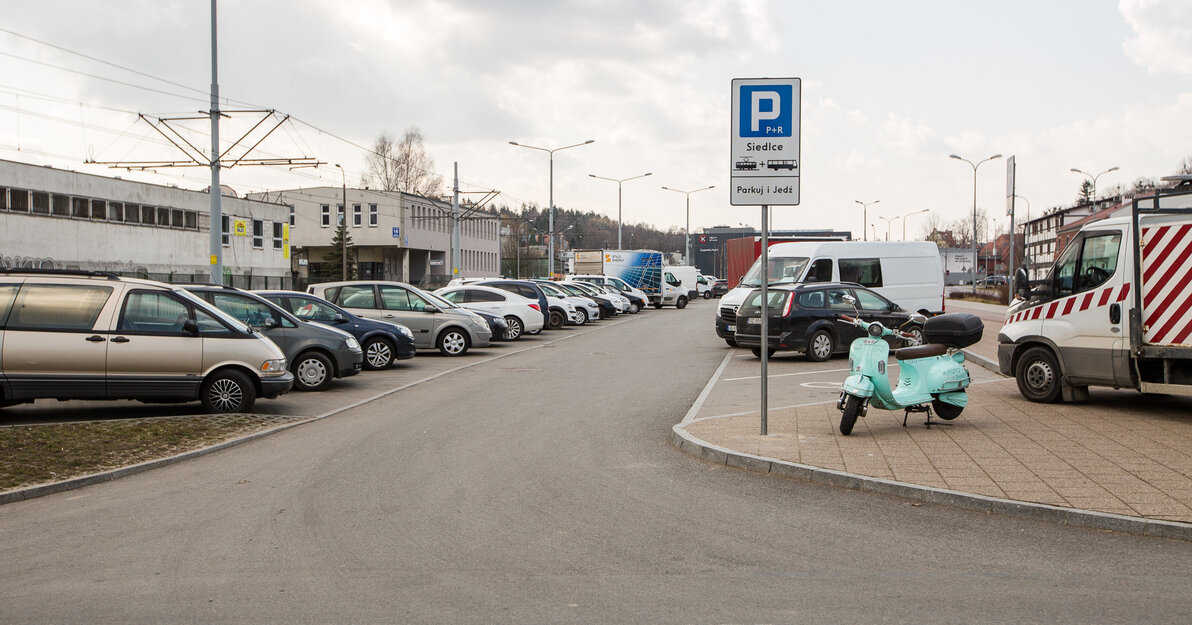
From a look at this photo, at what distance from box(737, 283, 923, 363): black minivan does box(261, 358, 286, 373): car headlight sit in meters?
10.1

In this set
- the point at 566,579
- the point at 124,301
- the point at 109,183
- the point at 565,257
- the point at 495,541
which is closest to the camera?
the point at 566,579

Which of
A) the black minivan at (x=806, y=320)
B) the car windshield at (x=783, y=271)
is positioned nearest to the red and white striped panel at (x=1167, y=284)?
the black minivan at (x=806, y=320)

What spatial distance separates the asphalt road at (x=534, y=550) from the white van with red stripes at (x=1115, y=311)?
537cm

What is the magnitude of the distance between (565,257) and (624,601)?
434 feet

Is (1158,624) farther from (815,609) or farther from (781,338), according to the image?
(781,338)

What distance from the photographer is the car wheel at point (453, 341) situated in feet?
69.9

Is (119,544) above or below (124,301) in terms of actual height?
below

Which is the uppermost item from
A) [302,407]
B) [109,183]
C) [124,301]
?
[109,183]

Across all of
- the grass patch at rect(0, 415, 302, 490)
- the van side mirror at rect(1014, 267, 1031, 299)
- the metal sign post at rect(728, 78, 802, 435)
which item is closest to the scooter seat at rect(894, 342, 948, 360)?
the metal sign post at rect(728, 78, 802, 435)

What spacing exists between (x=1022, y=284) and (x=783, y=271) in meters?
12.8

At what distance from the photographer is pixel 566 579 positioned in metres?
5.20

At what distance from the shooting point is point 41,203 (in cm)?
4319

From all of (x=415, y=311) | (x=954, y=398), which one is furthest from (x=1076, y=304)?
(x=415, y=311)

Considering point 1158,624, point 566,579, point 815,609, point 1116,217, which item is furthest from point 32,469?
point 1116,217
